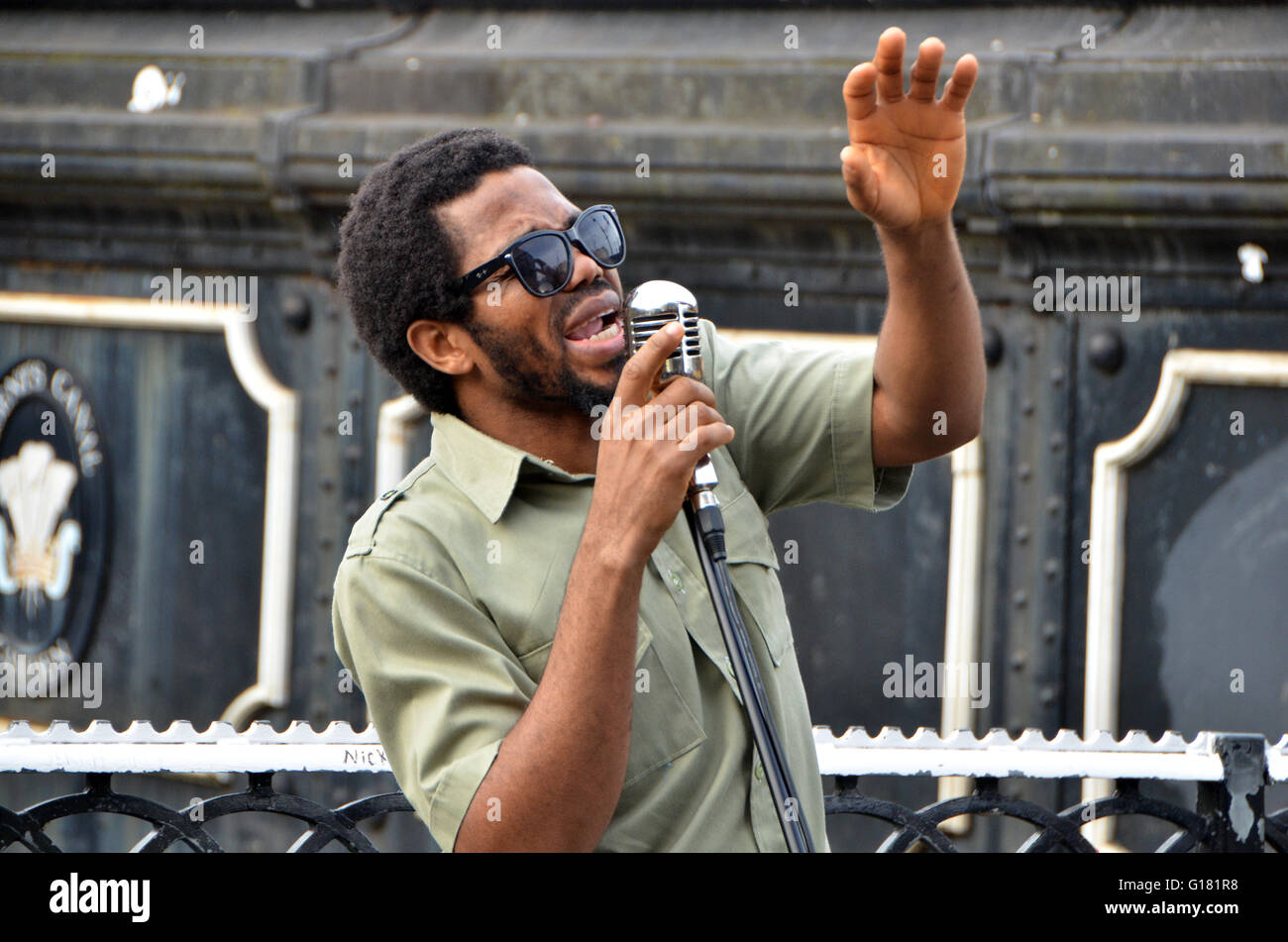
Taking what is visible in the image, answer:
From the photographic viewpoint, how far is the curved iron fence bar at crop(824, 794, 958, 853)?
2463mm

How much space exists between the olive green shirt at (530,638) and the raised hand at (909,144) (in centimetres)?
30

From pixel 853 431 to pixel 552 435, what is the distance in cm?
42

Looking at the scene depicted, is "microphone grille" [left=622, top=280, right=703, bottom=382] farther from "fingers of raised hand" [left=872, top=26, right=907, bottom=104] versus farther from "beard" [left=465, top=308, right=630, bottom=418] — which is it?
"fingers of raised hand" [left=872, top=26, right=907, bottom=104]

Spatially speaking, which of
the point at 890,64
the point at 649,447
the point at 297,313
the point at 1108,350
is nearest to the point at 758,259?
the point at 1108,350

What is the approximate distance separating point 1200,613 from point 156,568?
2971mm

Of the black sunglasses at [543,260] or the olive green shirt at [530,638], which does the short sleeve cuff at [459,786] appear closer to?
the olive green shirt at [530,638]

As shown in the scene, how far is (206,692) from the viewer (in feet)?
15.4

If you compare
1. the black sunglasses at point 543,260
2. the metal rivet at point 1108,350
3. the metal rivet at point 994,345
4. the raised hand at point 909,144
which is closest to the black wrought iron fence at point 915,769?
the black sunglasses at point 543,260

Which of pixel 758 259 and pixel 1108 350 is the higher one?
pixel 758 259

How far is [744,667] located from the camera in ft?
5.53

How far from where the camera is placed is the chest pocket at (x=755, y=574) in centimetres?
200

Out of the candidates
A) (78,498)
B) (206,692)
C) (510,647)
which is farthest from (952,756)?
(78,498)

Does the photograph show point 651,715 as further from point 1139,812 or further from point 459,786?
point 1139,812
